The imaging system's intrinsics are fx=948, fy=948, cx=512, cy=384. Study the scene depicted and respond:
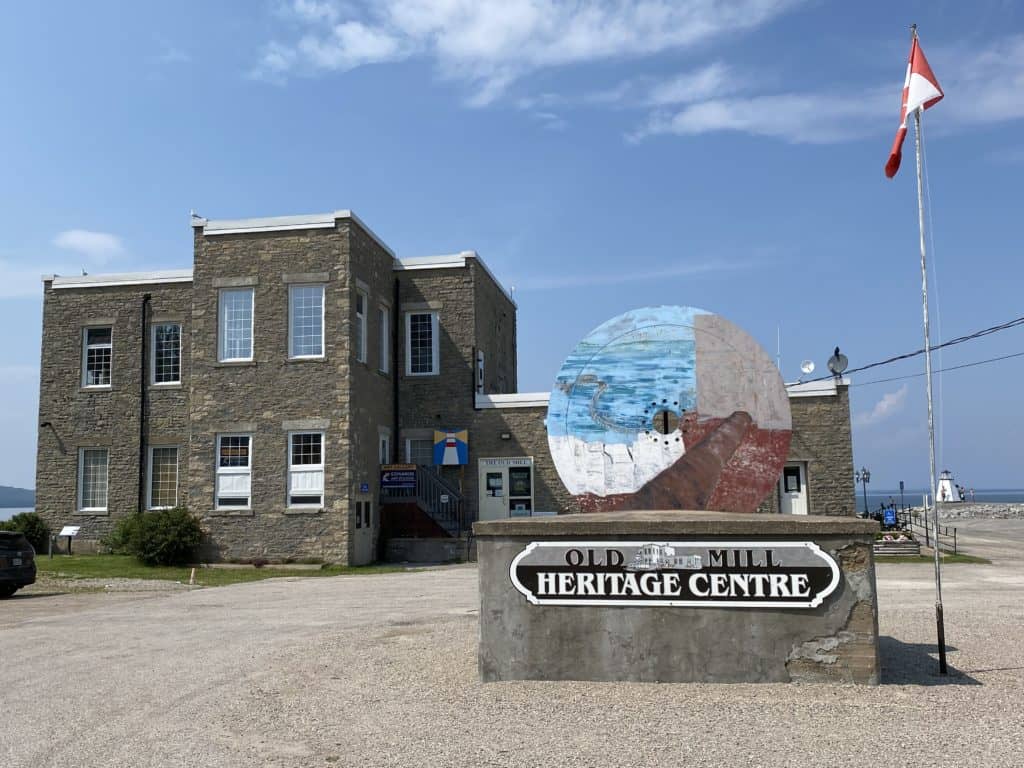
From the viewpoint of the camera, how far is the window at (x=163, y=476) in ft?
91.7

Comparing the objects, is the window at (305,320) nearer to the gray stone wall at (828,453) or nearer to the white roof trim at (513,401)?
→ the white roof trim at (513,401)

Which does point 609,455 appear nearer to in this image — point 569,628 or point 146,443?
point 569,628

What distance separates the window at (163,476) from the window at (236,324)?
4.97 m

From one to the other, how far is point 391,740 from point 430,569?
54.5 feet

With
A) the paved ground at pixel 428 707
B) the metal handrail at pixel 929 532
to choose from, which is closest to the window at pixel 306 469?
the paved ground at pixel 428 707

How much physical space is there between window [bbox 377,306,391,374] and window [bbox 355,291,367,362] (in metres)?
1.38

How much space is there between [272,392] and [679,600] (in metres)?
17.9

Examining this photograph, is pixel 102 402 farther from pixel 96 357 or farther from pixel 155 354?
pixel 155 354

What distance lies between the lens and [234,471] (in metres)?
24.3

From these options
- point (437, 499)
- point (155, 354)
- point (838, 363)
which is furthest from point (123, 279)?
point (838, 363)

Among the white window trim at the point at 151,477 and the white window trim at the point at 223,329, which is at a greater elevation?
the white window trim at the point at 223,329

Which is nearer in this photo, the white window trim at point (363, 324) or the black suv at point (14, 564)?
the black suv at point (14, 564)

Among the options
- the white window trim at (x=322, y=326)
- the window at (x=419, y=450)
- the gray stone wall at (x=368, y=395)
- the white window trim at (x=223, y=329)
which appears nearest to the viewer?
the gray stone wall at (x=368, y=395)

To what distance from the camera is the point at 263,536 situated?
78.5 ft
